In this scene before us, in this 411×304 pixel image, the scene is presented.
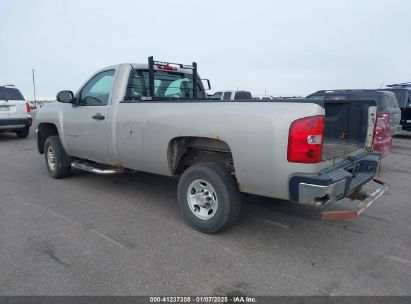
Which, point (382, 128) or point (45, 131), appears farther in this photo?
point (45, 131)

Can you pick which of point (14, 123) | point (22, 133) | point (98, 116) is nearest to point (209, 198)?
point (98, 116)

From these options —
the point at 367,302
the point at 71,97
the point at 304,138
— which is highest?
the point at 71,97

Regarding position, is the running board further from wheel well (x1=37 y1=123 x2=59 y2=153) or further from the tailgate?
the tailgate

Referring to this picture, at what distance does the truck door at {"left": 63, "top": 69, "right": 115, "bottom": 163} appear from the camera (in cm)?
517

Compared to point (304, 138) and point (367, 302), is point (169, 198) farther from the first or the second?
point (367, 302)

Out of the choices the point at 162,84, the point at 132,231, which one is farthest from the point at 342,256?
the point at 162,84

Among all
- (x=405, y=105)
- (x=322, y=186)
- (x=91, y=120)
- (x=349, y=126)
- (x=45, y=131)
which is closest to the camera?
(x=322, y=186)

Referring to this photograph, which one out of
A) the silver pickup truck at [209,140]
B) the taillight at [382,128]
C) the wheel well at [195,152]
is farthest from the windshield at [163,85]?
the taillight at [382,128]

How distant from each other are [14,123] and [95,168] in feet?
27.4

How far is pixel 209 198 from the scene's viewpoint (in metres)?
4.02

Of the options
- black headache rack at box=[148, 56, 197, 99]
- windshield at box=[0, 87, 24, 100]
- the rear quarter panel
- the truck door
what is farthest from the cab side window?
windshield at box=[0, 87, 24, 100]

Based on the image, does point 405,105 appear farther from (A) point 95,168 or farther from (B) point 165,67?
(A) point 95,168

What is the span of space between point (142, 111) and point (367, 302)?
10.5ft

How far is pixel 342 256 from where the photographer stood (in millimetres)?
3562
